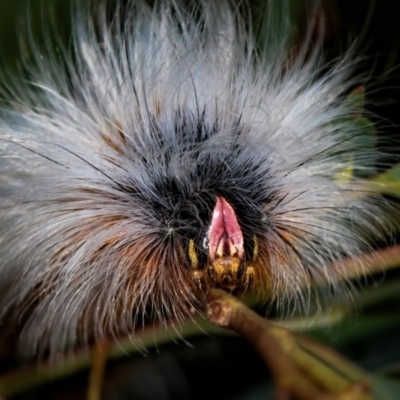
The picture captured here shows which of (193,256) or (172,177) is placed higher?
(172,177)

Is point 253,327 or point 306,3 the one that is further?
point 306,3

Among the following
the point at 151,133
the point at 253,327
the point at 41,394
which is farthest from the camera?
the point at 41,394

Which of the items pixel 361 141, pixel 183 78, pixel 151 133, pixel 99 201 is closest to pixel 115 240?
pixel 99 201

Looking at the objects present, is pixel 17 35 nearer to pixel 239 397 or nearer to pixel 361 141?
pixel 361 141

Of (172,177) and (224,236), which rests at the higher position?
(172,177)
